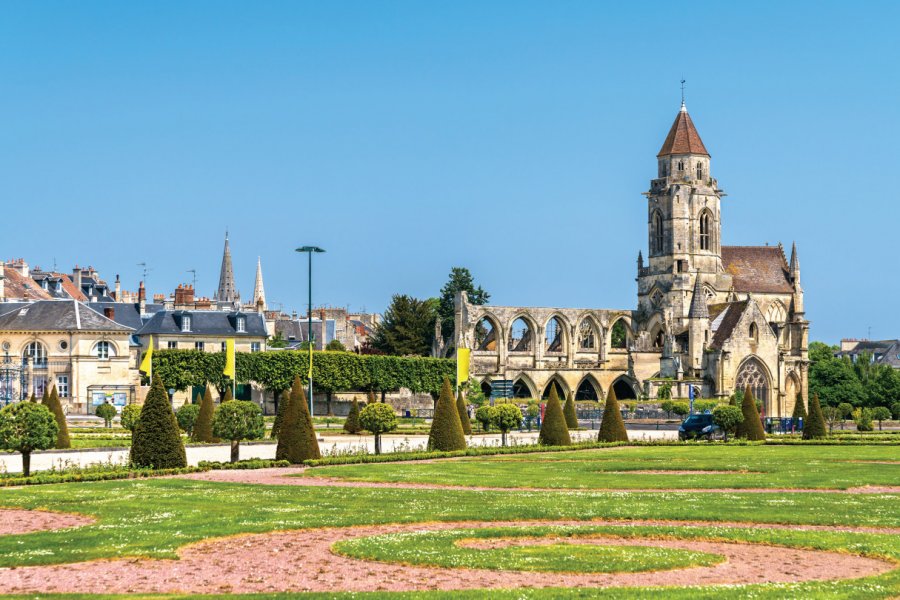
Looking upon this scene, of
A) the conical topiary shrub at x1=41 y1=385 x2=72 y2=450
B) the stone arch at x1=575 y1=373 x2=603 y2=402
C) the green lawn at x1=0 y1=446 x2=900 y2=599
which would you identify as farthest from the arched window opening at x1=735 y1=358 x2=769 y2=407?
the green lawn at x1=0 y1=446 x2=900 y2=599

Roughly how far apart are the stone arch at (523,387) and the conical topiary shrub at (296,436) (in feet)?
179

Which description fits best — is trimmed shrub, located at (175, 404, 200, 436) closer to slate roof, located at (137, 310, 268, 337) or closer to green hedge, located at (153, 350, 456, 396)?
green hedge, located at (153, 350, 456, 396)

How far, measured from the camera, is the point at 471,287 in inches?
4240

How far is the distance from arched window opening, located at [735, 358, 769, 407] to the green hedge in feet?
67.7

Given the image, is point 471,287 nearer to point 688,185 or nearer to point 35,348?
point 688,185

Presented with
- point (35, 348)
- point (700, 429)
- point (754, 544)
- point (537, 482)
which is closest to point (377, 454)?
point (537, 482)

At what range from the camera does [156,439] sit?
30.1 metres

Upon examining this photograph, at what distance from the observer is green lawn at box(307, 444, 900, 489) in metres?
26.9

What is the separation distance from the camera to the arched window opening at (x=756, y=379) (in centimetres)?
8431

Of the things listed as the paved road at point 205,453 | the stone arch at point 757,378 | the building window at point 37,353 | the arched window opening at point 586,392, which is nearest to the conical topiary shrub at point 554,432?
the paved road at point 205,453

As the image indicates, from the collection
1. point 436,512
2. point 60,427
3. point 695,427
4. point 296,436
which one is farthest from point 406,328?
point 436,512

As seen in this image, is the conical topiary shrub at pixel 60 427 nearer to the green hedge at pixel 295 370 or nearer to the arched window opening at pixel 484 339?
the green hedge at pixel 295 370

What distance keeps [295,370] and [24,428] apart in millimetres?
42819

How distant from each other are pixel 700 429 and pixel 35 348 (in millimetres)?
39681
